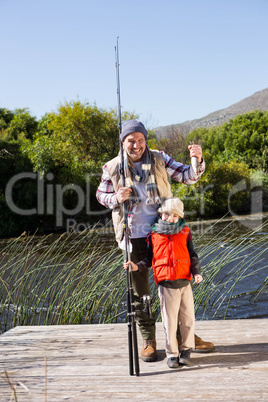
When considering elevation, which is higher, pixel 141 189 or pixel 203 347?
pixel 141 189

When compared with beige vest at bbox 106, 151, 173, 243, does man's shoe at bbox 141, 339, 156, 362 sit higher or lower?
lower

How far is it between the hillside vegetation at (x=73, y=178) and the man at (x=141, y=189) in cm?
1257

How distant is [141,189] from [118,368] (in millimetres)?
1019

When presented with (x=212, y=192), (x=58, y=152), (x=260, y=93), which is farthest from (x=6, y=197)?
(x=260, y=93)

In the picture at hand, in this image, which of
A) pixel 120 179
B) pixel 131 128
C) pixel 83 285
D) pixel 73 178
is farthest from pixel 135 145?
pixel 73 178

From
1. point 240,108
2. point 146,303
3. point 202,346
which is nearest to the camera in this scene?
point 146,303

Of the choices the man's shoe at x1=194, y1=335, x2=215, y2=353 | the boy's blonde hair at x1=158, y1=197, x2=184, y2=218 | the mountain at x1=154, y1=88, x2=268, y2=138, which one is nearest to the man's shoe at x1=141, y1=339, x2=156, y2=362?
the man's shoe at x1=194, y1=335, x2=215, y2=353

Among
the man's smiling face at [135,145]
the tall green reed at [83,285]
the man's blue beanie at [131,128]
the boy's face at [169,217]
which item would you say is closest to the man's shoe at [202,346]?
the boy's face at [169,217]

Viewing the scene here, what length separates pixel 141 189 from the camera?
2625mm

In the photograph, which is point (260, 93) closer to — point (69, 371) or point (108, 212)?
point (108, 212)

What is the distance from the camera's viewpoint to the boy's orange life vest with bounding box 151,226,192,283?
97.1 inches

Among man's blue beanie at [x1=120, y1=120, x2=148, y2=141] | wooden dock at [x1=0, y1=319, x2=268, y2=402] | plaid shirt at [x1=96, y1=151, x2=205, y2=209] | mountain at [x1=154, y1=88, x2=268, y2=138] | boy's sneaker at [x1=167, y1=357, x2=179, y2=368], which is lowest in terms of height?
wooden dock at [x1=0, y1=319, x2=268, y2=402]

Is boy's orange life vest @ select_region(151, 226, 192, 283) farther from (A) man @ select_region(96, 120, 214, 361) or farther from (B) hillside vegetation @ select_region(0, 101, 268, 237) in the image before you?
(B) hillside vegetation @ select_region(0, 101, 268, 237)

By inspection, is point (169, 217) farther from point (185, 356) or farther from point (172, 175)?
point (185, 356)
